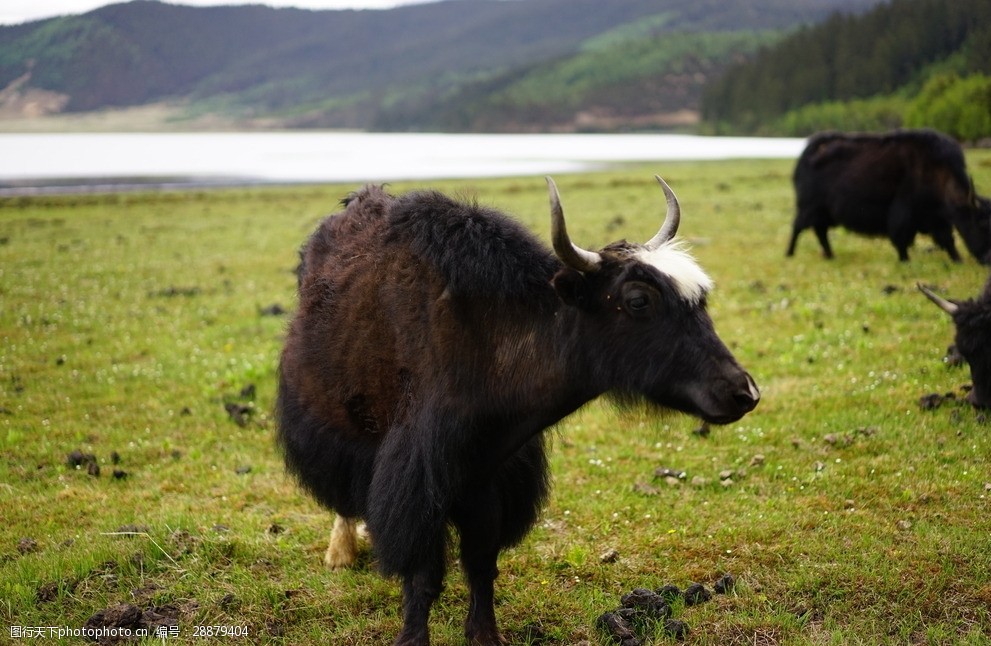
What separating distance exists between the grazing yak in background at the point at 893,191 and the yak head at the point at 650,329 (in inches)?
506

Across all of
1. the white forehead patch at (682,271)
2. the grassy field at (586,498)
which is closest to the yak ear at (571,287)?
the white forehead patch at (682,271)

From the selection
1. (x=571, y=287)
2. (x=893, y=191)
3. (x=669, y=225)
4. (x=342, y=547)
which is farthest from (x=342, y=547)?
(x=893, y=191)

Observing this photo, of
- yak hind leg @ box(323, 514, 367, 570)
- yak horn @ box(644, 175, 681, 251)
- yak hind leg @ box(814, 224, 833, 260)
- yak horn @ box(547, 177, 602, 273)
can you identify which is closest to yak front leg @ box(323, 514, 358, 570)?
yak hind leg @ box(323, 514, 367, 570)

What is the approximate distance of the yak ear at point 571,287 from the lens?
4.12 m

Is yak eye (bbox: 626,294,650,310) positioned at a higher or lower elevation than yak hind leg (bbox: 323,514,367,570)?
higher

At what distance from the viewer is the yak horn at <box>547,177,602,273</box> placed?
152 inches

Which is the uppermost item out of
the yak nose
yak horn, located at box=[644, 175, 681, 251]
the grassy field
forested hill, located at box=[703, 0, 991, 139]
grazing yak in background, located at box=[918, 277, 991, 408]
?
forested hill, located at box=[703, 0, 991, 139]

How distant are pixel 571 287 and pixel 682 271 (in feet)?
1.91

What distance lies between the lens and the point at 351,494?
16.9 feet

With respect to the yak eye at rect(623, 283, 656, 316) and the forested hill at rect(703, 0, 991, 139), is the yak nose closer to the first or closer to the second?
the yak eye at rect(623, 283, 656, 316)

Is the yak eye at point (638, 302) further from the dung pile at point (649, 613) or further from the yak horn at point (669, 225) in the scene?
the dung pile at point (649, 613)

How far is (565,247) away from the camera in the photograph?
3988 mm

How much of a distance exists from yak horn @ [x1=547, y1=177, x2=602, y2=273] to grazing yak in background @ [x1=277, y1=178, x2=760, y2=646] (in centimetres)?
1

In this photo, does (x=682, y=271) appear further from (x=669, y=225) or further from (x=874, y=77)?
(x=874, y=77)
